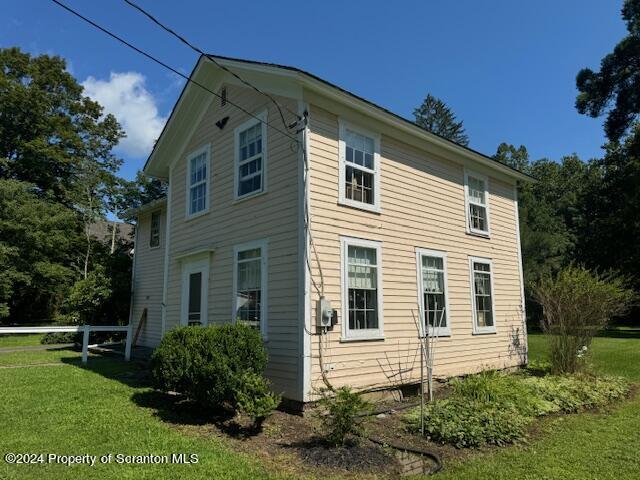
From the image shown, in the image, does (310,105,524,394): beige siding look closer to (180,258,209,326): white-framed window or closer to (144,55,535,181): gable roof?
(144,55,535,181): gable roof

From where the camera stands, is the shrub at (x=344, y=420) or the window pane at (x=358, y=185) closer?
the shrub at (x=344, y=420)

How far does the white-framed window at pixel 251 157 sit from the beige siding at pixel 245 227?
17 centimetres

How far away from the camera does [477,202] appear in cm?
1227

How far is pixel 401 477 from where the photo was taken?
503cm

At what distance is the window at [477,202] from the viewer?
11.9m

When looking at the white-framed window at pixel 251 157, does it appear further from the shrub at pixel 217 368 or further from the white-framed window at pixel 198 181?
the shrub at pixel 217 368

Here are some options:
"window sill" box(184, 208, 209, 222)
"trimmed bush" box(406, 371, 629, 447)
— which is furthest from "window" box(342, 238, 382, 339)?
"window sill" box(184, 208, 209, 222)

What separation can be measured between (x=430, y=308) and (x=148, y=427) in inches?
242

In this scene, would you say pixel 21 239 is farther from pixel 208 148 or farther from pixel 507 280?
pixel 507 280

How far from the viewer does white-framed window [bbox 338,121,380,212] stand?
8844 mm

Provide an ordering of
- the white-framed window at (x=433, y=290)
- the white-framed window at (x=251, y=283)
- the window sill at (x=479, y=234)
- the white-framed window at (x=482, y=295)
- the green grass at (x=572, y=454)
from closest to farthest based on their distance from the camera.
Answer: the green grass at (x=572, y=454) < the white-framed window at (x=251, y=283) < the white-framed window at (x=433, y=290) < the white-framed window at (x=482, y=295) < the window sill at (x=479, y=234)

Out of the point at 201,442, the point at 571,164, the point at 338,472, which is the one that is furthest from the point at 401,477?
the point at 571,164

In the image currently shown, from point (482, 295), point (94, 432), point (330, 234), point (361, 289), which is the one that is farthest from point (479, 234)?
point (94, 432)

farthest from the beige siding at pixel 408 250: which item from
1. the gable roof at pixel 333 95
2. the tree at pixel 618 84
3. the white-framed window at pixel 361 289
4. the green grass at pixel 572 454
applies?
the tree at pixel 618 84
